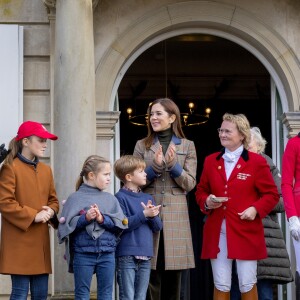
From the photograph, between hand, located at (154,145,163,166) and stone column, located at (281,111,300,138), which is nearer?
hand, located at (154,145,163,166)

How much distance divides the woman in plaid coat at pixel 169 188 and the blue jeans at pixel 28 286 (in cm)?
94

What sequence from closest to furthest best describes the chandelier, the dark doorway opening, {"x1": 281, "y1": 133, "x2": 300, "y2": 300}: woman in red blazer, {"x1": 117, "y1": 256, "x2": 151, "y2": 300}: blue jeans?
{"x1": 281, "y1": 133, "x2": 300, "y2": 300}: woman in red blazer < {"x1": 117, "y1": 256, "x2": 151, "y2": 300}: blue jeans < the dark doorway opening < the chandelier

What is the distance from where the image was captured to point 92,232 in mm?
8469

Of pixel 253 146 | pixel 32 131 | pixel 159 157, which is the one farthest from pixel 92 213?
pixel 253 146

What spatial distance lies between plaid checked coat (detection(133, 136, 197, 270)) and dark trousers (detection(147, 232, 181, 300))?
0.10 m

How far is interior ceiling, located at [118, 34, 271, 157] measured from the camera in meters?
15.6

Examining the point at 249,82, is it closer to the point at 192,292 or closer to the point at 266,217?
the point at 192,292

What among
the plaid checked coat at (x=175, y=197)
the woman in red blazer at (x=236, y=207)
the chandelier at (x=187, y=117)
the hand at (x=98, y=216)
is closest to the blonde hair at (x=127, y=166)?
the plaid checked coat at (x=175, y=197)

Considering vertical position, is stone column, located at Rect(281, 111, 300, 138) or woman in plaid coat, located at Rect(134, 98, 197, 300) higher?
stone column, located at Rect(281, 111, 300, 138)

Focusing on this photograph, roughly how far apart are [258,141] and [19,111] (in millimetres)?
2706

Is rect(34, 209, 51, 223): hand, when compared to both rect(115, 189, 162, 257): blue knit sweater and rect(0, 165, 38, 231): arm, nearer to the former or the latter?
rect(0, 165, 38, 231): arm

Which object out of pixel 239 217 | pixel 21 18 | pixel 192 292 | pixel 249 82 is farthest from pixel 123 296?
pixel 249 82

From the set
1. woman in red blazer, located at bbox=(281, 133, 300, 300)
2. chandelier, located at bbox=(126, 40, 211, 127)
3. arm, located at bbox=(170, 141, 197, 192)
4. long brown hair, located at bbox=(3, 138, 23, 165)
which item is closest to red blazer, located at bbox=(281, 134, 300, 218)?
woman in red blazer, located at bbox=(281, 133, 300, 300)

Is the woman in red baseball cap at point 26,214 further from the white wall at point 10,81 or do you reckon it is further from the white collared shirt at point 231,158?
the white wall at point 10,81
